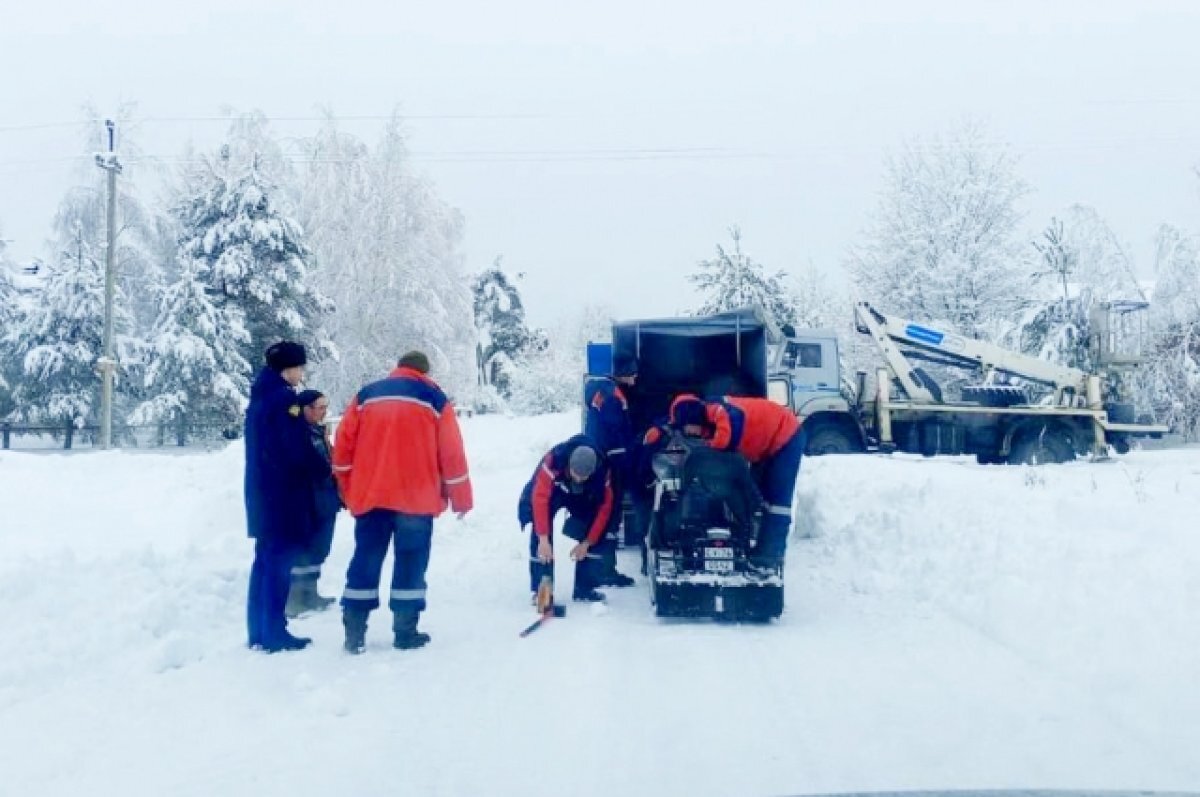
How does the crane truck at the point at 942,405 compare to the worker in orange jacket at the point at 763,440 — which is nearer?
the worker in orange jacket at the point at 763,440

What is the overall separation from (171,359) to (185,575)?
92.5 feet

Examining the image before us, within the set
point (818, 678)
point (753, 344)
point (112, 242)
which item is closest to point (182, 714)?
point (818, 678)

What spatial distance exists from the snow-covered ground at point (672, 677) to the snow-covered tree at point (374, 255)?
27.7m

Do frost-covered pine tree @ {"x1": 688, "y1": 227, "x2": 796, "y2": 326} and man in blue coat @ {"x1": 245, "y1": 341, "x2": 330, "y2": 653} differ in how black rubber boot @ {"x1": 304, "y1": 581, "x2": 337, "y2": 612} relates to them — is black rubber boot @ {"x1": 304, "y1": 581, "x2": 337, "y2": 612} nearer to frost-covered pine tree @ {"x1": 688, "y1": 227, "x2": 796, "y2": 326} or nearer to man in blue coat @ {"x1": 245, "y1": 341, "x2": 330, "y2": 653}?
man in blue coat @ {"x1": 245, "y1": 341, "x2": 330, "y2": 653}

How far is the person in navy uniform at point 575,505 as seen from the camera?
8016mm

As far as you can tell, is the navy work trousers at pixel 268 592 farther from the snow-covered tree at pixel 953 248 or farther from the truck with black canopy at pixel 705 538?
the snow-covered tree at pixel 953 248

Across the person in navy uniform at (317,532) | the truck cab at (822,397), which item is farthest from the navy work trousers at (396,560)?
the truck cab at (822,397)

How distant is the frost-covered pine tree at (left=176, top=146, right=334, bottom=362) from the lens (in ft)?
111

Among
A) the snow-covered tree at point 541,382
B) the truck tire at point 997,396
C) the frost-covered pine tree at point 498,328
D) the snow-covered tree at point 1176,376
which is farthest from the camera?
the frost-covered pine tree at point 498,328

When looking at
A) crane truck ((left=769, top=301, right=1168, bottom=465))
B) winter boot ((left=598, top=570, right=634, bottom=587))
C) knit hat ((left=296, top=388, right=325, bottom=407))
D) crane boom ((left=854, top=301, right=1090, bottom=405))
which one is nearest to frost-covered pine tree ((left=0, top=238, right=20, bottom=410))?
crane truck ((left=769, top=301, right=1168, bottom=465))

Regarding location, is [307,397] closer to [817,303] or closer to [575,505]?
[575,505]

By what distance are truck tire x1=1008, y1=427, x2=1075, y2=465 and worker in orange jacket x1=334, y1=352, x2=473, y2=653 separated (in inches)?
667

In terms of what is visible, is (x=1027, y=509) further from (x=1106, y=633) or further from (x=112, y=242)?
Answer: (x=112, y=242)

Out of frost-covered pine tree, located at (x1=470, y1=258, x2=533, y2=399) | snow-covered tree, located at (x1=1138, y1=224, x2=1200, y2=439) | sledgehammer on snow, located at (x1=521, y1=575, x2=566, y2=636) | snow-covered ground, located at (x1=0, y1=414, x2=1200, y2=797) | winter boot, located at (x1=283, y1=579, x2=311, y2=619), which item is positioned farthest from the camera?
frost-covered pine tree, located at (x1=470, y1=258, x2=533, y2=399)
